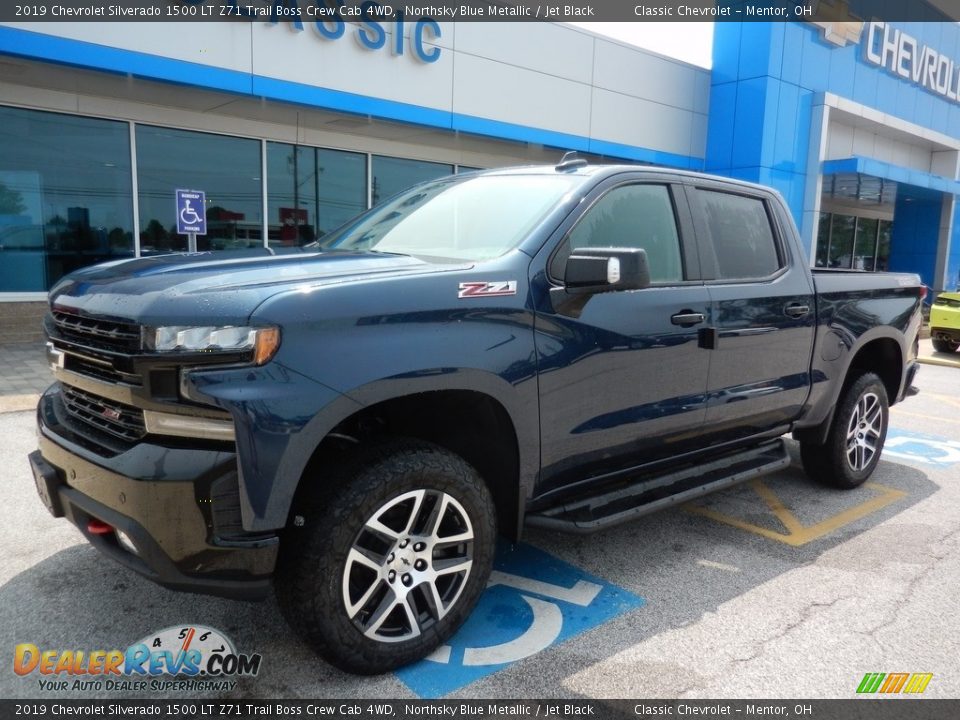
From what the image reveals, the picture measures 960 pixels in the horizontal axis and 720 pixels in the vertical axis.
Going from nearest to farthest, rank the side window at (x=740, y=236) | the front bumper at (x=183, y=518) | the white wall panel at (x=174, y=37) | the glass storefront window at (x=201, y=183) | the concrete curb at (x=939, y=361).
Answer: the front bumper at (x=183, y=518) < the side window at (x=740, y=236) < the white wall panel at (x=174, y=37) < the glass storefront window at (x=201, y=183) < the concrete curb at (x=939, y=361)

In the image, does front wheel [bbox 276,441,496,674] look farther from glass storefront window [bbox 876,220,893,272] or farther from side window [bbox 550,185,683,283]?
glass storefront window [bbox 876,220,893,272]

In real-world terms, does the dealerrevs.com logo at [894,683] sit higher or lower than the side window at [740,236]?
lower

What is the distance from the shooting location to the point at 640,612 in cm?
314

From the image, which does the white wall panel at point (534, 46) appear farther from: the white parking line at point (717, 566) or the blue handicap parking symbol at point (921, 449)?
the white parking line at point (717, 566)

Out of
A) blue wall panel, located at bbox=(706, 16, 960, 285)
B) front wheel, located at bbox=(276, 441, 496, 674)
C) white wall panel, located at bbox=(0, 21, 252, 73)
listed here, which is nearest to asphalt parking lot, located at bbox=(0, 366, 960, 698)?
front wheel, located at bbox=(276, 441, 496, 674)

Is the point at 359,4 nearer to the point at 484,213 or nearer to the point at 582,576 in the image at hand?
the point at 484,213

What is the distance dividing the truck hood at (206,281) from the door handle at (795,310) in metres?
2.24

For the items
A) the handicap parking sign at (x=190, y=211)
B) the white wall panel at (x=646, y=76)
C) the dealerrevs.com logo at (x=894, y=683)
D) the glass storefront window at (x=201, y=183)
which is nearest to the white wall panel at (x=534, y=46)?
the white wall panel at (x=646, y=76)

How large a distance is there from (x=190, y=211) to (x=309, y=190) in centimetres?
446

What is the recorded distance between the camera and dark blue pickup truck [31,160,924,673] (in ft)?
7.27

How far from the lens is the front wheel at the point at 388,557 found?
2.38 meters

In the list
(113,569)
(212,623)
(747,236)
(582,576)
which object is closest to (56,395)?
(113,569)

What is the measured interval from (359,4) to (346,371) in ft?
34.6

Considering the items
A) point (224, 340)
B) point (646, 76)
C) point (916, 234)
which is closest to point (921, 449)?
point (224, 340)
